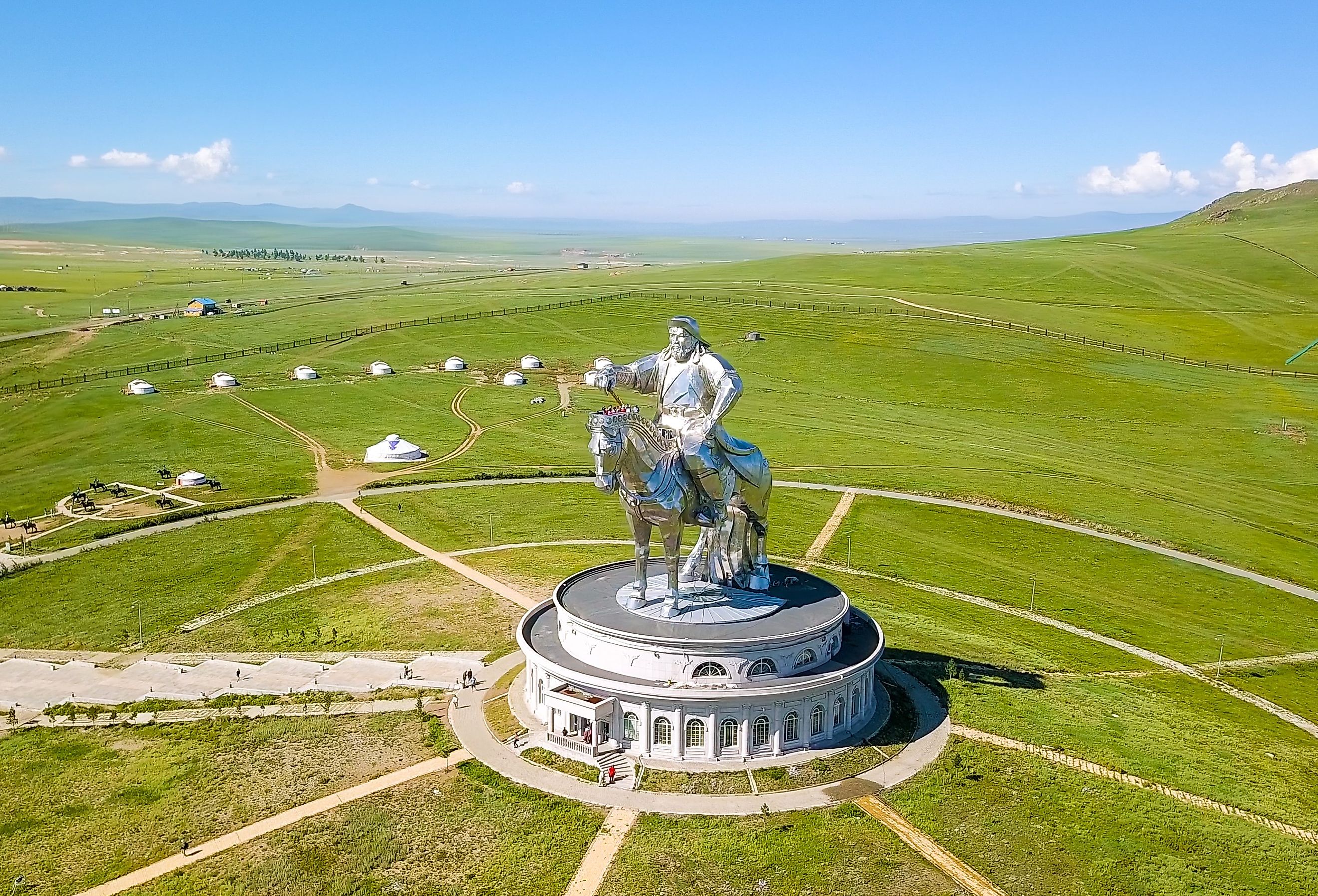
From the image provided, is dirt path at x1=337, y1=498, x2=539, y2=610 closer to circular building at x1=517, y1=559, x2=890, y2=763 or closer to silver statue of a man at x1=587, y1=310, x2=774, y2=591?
circular building at x1=517, y1=559, x2=890, y2=763

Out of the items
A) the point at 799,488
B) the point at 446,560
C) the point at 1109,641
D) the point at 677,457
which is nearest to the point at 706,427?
the point at 677,457

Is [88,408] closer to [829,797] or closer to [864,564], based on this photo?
[864,564]

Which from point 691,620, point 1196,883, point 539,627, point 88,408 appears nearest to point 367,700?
point 539,627

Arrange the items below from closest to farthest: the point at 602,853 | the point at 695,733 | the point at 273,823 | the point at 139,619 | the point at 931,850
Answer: the point at 602,853, the point at 931,850, the point at 273,823, the point at 695,733, the point at 139,619

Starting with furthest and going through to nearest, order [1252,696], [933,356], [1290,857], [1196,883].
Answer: [933,356] → [1252,696] → [1290,857] → [1196,883]

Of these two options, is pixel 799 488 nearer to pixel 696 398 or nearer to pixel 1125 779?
pixel 696 398

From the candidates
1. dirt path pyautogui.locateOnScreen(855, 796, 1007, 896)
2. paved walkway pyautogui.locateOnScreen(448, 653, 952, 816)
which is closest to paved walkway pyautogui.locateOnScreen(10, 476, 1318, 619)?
paved walkway pyautogui.locateOnScreen(448, 653, 952, 816)

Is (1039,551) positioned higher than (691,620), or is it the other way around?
(691,620)
